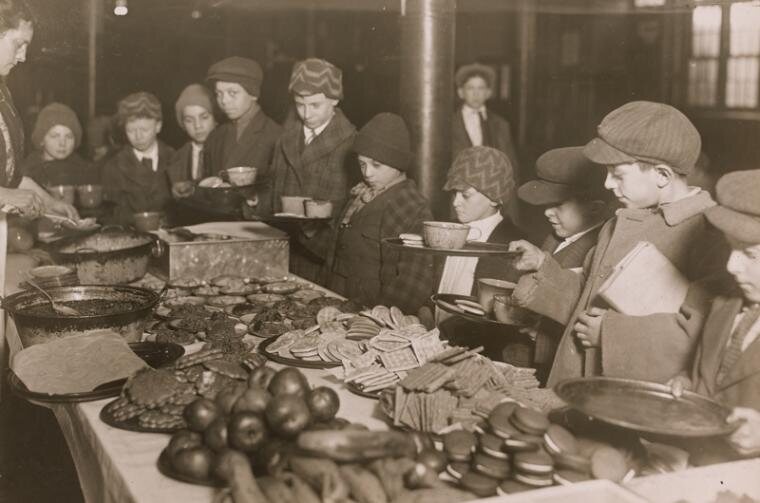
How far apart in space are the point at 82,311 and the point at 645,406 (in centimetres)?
210

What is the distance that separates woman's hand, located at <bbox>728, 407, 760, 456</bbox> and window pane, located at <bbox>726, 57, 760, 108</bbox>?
6532 millimetres

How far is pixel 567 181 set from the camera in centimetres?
317

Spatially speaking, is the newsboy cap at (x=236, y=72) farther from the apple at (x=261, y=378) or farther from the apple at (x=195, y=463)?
the apple at (x=195, y=463)

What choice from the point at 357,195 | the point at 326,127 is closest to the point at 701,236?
the point at 357,195

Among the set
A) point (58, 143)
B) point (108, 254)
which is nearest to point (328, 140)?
point (108, 254)

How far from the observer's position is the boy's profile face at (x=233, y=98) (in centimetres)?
548

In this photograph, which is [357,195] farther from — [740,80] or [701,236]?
[740,80]

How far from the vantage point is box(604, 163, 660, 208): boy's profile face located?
2.44 m

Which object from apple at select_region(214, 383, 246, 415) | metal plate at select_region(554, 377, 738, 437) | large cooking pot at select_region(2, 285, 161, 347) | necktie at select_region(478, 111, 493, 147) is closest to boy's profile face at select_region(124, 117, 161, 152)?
necktie at select_region(478, 111, 493, 147)

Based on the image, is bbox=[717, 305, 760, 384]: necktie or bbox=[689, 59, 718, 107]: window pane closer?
bbox=[717, 305, 760, 384]: necktie

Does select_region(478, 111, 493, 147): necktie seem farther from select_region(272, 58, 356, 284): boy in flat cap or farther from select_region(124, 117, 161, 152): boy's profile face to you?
select_region(124, 117, 161, 152): boy's profile face

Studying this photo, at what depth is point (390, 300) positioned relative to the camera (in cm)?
388

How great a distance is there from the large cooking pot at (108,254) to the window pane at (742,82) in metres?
5.76

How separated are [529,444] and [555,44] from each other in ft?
26.4
